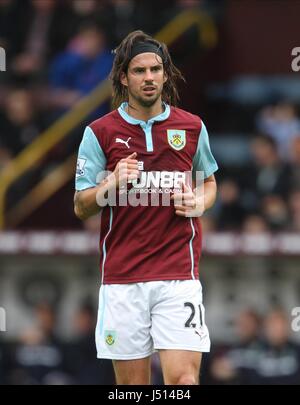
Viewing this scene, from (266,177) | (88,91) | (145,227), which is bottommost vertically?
(145,227)

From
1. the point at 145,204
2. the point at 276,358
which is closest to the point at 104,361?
the point at 276,358

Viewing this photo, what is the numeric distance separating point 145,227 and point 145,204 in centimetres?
13

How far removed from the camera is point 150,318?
7449 mm

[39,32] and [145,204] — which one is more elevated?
[39,32]

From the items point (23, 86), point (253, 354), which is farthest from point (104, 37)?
point (253, 354)

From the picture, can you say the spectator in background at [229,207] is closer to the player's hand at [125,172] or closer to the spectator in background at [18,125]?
the spectator in background at [18,125]

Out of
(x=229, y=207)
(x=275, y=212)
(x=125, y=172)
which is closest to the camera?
(x=125, y=172)

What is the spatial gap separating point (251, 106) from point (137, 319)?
7.92 m

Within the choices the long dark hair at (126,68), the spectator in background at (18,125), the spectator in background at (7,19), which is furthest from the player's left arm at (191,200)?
the spectator in background at (7,19)

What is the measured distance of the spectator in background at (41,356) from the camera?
12773mm

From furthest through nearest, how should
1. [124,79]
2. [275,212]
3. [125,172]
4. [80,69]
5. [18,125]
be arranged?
[80,69]
[18,125]
[275,212]
[124,79]
[125,172]

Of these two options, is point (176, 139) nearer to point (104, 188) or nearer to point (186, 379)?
point (104, 188)

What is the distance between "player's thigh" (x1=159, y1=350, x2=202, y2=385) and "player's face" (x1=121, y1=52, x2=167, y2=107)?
1422 millimetres
